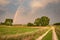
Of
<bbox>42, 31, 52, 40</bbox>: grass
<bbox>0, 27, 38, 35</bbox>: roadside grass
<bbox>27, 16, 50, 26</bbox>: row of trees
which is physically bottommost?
<bbox>42, 31, 52, 40</bbox>: grass

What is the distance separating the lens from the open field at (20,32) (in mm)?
3520

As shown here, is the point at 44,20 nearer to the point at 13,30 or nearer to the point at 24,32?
the point at 24,32

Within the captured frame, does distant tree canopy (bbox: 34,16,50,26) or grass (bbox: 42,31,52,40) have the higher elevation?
distant tree canopy (bbox: 34,16,50,26)

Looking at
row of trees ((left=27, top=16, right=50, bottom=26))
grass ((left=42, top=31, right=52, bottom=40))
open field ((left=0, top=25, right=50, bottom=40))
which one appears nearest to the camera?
open field ((left=0, top=25, right=50, bottom=40))

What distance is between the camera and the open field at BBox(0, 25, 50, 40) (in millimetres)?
3520

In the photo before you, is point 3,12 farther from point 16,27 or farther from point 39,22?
point 39,22

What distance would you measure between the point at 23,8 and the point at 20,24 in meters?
0.37

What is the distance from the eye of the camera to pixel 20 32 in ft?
11.8

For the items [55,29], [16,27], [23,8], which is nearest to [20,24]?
[16,27]

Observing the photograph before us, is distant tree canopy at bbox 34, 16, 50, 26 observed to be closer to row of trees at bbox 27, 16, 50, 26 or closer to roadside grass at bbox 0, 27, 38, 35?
row of trees at bbox 27, 16, 50, 26

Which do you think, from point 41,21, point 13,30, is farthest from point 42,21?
point 13,30

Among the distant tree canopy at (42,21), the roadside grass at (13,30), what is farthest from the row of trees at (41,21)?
the roadside grass at (13,30)

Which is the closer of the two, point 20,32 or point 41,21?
point 20,32

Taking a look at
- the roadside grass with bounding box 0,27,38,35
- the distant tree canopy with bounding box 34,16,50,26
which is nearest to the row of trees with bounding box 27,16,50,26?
the distant tree canopy with bounding box 34,16,50,26
